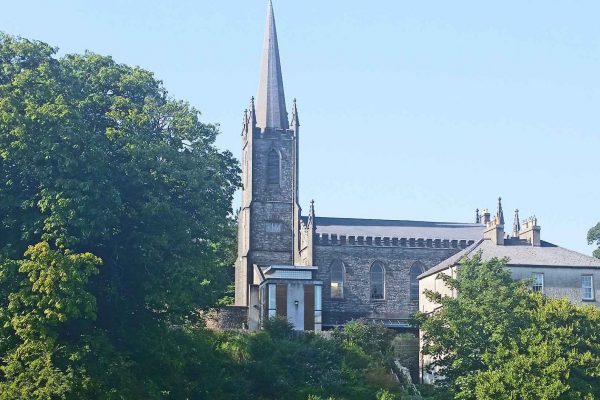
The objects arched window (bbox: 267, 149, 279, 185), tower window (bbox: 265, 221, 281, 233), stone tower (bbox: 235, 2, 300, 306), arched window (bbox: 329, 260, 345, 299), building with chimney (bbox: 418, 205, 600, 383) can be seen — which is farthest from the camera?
arched window (bbox: 267, 149, 279, 185)

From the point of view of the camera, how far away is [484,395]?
41.3m

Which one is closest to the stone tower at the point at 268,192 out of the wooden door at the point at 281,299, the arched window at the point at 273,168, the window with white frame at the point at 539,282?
the arched window at the point at 273,168

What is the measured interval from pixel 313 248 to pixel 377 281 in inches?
195

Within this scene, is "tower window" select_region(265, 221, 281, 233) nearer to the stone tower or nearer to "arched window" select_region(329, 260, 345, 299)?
the stone tower

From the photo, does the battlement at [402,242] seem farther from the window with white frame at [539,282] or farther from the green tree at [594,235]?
the green tree at [594,235]

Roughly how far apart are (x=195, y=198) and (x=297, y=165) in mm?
27688

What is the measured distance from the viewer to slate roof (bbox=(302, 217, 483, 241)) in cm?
6675

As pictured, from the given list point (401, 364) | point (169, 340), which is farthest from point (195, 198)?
point (401, 364)

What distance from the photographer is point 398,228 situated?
2692 inches

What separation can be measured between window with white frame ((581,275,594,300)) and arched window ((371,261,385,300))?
575 inches

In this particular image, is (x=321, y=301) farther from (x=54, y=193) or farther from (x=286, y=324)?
(x=54, y=193)

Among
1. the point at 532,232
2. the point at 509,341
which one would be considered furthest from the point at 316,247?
the point at 509,341

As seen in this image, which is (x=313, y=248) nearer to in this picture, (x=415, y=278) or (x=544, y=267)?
(x=415, y=278)

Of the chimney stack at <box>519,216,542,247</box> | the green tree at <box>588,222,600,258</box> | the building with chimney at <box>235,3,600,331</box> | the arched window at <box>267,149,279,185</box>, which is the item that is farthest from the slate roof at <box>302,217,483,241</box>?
the green tree at <box>588,222,600,258</box>
